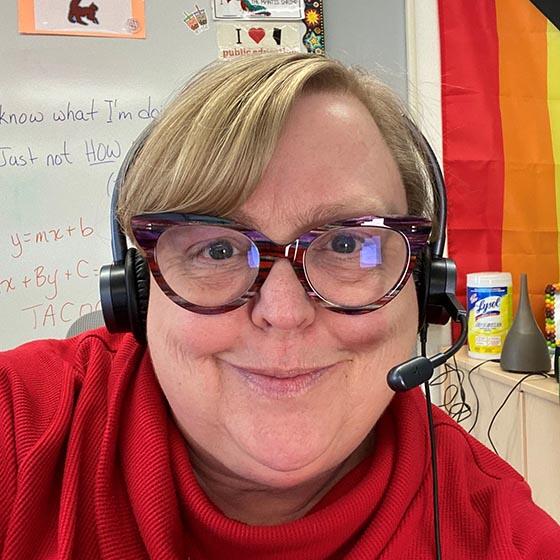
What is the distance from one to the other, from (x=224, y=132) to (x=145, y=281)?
18 centimetres

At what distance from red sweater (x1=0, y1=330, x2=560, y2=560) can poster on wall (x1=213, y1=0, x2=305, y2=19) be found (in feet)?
4.19

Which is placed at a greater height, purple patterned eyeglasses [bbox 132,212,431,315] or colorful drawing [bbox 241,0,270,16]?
colorful drawing [bbox 241,0,270,16]

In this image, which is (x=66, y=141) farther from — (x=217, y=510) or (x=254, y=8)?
(x=217, y=510)

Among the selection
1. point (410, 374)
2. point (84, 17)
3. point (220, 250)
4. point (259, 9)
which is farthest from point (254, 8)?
point (410, 374)

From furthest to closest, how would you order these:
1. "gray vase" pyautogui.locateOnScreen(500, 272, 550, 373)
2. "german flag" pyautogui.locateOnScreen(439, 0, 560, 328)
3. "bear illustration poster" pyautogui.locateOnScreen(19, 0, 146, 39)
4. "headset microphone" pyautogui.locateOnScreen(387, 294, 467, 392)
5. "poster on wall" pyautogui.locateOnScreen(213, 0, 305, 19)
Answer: "german flag" pyautogui.locateOnScreen(439, 0, 560, 328) → "poster on wall" pyautogui.locateOnScreen(213, 0, 305, 19) → "bear illustration poster" pyautogui.locateOnScreen(19, 0, 146, 39) → "gray vase" pyautogui.locateOnScreen(500, 272, 550, 373) → "headset microphone" pyautogui.locateOnScreen(387, 294, 467, 392)

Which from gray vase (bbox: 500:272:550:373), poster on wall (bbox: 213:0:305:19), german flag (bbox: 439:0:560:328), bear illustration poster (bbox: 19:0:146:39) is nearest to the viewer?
gray vase (bbox: 500:272:550:373)

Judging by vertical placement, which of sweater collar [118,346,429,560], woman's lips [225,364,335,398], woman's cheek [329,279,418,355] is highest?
woman's cheek [329,279,418,355]

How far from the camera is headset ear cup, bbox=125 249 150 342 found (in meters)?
0.63

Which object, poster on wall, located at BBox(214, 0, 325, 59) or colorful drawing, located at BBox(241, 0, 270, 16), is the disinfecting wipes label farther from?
colorful drawing, located at BBox(241, 0, 270, 16)

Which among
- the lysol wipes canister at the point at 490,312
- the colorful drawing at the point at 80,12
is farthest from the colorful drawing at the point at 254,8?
the lysol wipes canister at the point at 490,312

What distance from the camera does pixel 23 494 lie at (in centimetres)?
55

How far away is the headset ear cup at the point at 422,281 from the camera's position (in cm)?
67

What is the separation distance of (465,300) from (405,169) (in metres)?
1.15

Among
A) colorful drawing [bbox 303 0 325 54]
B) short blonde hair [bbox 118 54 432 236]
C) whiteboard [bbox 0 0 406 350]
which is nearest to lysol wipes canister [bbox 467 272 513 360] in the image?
whiteboard [bbox 0 0 406 350]
